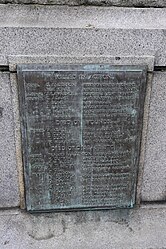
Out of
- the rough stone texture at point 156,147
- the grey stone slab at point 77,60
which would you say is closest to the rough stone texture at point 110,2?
the grey stone slab at point 77,60

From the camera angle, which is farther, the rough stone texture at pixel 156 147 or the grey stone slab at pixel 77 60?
the rough stone texture at pixel 156 147

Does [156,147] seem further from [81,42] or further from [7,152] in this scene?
[7,152]

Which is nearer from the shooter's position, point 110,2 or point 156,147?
point 110,2

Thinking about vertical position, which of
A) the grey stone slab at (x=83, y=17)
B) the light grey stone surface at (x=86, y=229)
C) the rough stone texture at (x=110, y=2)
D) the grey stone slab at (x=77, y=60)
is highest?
the rough stone texture at (x=110, y=2)

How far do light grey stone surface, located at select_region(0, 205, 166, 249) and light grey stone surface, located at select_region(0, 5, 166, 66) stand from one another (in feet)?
3.97

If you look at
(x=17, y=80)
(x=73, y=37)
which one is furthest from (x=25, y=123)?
(x=73, y=37)

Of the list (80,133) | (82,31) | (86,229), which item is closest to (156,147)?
(80,133)

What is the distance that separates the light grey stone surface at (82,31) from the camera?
1.97 m

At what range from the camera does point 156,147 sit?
2.36 m

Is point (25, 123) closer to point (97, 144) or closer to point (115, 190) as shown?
point (97, 144)

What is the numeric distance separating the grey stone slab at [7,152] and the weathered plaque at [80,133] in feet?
0.33

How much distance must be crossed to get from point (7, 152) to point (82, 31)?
3.16ft

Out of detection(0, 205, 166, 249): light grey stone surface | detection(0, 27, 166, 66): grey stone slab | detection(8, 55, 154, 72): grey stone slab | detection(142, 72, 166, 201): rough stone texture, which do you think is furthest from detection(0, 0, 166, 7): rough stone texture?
detection(0, 205, 166, 249): light grey stone surface

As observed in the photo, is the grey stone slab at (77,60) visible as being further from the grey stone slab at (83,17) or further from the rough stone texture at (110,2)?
the rough stone texture at (110,2)
